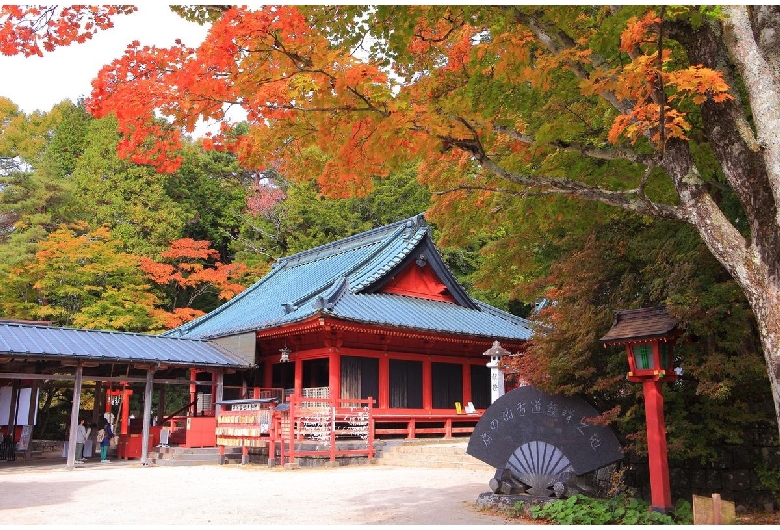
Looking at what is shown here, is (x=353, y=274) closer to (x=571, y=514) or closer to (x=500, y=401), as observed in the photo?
(x=500, y=401)

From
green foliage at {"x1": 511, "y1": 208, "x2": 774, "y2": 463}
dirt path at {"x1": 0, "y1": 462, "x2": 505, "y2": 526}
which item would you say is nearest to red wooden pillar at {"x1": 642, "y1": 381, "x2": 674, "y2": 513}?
green foliage at {"x1": 511, "y1": 208, "x2": 774, "y2": 463}

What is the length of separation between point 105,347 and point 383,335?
291 inches

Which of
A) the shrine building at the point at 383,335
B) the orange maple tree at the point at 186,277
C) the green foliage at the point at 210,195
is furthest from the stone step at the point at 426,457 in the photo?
the green foliage at the point at 210,195

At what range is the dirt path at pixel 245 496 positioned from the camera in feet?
25.9

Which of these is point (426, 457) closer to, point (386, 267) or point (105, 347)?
point (386, 267)

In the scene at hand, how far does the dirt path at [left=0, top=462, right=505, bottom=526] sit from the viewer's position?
7.91 m

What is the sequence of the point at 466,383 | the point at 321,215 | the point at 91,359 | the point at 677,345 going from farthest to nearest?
the point at 321,215
the point at 466,383
the point at 91,359
the point at 677,345

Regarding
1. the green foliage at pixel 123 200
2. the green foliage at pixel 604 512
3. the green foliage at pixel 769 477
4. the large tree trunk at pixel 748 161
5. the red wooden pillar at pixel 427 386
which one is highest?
the green foliage at pixel 123 200

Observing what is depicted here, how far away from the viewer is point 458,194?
9.75 m

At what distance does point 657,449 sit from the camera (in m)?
7.18

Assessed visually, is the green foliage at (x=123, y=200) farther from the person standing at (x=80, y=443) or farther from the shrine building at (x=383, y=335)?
the person standing at (x=80, y=443)

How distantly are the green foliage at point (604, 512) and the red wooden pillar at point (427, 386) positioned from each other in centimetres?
1220

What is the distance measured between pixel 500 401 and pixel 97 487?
7478 millimetres

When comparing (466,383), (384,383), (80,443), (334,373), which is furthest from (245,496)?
(466,383)
